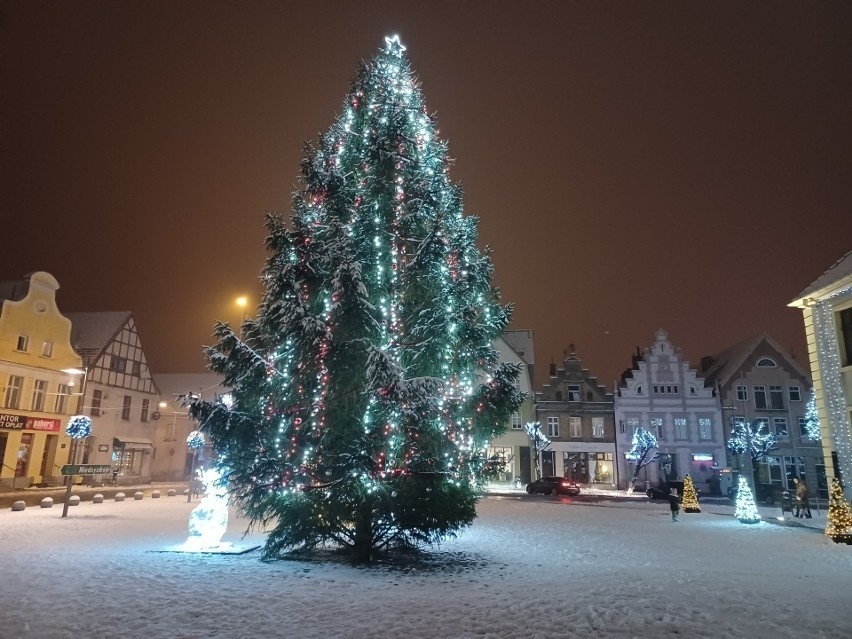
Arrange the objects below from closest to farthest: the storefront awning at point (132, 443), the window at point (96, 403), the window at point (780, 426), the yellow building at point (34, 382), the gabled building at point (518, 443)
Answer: the yellow building at point (34, 382) → the window at point (96, 403) → the storefront awning at point (132, 443) → the window at point (780, 426) → the gabled building at point (518, 443)

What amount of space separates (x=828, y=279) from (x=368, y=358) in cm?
1710

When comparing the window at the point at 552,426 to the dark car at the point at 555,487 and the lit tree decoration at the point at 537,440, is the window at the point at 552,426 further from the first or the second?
the dark car at the point at 555,487

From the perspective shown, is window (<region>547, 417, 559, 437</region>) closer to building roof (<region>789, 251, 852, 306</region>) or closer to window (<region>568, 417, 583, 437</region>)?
window (<region>568, 417, 583, 437</region>)

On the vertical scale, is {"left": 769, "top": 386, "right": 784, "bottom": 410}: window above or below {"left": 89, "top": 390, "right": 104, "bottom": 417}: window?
above

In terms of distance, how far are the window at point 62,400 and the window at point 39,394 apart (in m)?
0.86

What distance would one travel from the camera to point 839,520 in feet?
52.9

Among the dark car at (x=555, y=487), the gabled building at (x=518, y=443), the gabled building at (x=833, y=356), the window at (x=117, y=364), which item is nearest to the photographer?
the gabled building at (x=833, y=356)

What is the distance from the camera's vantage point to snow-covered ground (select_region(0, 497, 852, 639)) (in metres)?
7.19

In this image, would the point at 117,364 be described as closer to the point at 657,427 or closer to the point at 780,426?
the point at 657,427

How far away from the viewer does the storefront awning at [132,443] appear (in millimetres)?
44237

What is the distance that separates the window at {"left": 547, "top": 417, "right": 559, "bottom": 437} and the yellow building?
120ft

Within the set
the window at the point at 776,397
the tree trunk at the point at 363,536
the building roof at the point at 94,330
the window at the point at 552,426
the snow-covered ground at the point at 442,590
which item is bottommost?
the snow-covered ground at the point at 442,590

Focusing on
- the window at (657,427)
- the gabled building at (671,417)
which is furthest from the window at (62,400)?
the window at (657,427)

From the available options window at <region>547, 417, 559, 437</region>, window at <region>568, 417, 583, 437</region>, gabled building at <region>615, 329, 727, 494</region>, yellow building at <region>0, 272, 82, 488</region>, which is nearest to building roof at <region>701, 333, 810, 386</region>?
gabled building at <region>615, 329, 727, 494</region>
